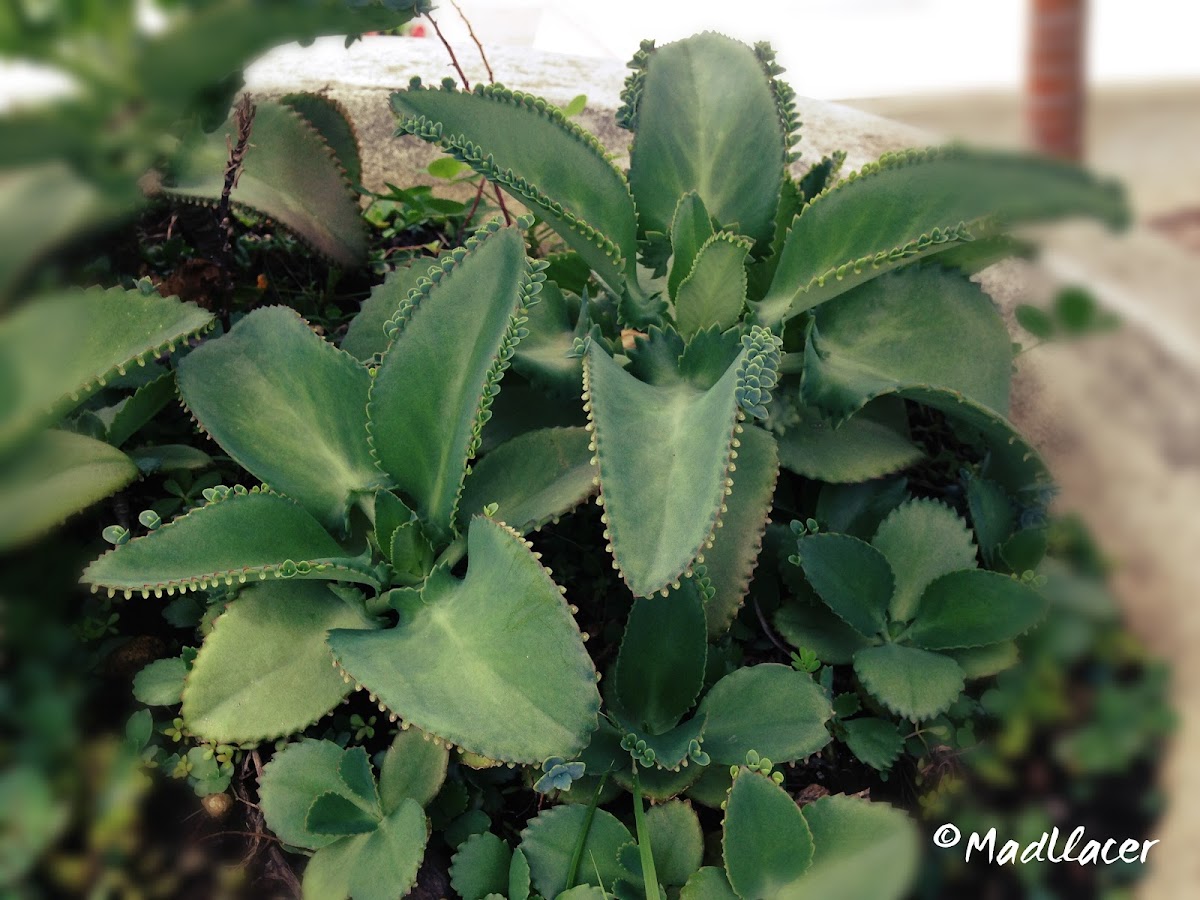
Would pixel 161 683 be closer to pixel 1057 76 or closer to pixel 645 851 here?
pixel 645 851

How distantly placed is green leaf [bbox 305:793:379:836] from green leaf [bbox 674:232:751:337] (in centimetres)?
43

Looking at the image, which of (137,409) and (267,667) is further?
(137,409)

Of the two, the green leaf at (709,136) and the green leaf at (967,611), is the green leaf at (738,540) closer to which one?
the green leaf at (967,611)

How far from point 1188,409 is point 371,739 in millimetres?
641

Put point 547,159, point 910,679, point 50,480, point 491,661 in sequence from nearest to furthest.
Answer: point 50,480 < point 491,661 < point 910,679 < point 547,159

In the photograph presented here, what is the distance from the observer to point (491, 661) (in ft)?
2.03

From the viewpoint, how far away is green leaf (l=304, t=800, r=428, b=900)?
642 millimetres

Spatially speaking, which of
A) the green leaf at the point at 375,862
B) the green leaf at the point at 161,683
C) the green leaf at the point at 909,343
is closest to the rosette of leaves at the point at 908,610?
the green leaf at the point at 909,343

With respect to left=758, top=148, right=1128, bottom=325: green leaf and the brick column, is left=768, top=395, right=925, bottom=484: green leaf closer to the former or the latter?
left=758, top=148, right=1128, bottom=325: green leaf

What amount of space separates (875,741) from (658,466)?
268 mm

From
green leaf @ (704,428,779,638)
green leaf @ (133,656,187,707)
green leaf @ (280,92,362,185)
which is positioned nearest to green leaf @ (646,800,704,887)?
green leaf @ (704,428,779,638)

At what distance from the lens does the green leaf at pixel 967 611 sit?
708 mm

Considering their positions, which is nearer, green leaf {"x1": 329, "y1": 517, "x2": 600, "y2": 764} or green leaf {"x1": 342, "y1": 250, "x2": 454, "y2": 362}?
green leaf {"x1": 329, "y1": 517, "x2": 600, "y2": 764}

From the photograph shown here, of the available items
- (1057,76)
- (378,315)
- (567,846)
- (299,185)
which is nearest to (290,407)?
(378,315)
